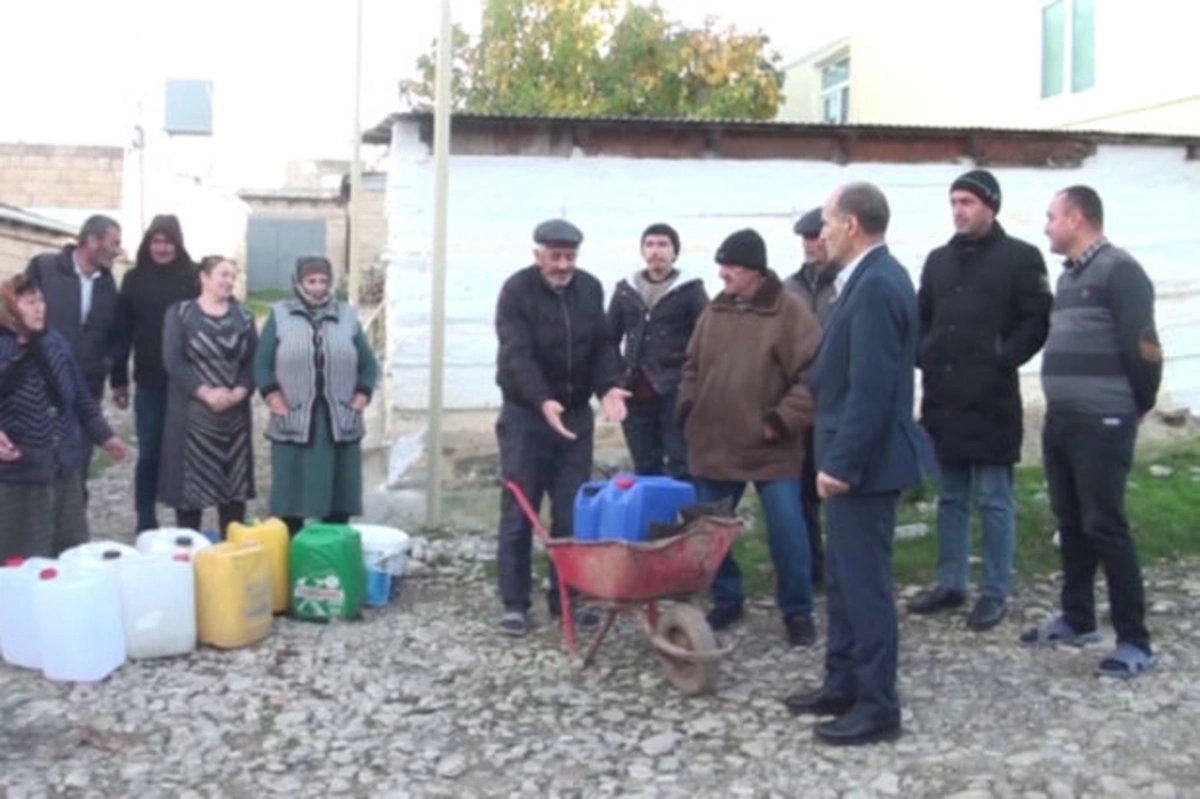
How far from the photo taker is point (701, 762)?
16.1 feet

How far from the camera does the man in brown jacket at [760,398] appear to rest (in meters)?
6.05

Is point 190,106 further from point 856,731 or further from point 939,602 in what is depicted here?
point 856,731

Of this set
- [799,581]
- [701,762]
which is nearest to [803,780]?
[701,762]

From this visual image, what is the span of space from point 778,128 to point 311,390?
417cm

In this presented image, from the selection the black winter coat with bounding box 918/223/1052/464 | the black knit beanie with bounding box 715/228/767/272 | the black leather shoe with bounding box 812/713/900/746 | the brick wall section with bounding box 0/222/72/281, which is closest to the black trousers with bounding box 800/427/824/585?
the black winter coat with bounding box 918/223/1052/464

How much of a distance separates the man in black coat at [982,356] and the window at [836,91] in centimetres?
1560

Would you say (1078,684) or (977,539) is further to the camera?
(977,539)

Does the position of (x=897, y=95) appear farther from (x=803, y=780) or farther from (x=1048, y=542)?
(x=803, y=780)

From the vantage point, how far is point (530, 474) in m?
6.54

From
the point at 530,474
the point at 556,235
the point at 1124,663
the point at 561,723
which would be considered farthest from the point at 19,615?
the point at 1124,663

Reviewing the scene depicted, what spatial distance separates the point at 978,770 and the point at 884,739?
15.3 inches

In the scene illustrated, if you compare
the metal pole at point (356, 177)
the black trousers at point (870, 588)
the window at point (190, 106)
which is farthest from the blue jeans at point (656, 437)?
the window at point (190, 106)

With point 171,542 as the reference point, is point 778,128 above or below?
above

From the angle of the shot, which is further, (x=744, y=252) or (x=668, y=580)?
(x=744, y=252)
